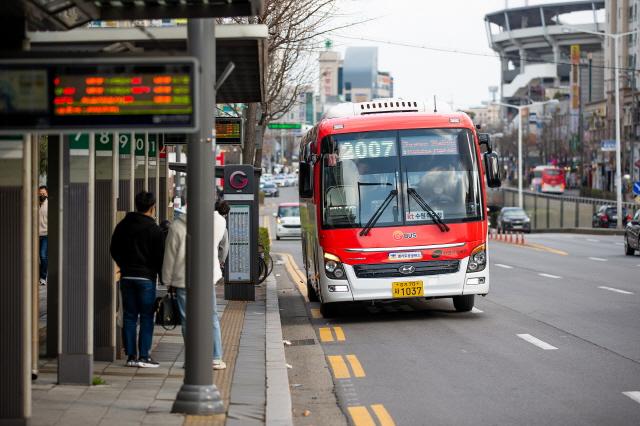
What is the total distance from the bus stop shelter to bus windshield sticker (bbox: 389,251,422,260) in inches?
150

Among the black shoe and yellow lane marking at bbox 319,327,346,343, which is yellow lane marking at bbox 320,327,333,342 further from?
the black shoe

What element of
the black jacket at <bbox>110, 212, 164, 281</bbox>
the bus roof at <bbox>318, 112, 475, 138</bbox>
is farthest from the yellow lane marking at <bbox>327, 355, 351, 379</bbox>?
the bus roof at <bbox>318, 112, 475, 138</bbox>

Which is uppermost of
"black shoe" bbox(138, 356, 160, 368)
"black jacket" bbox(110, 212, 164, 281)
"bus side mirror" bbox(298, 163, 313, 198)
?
"bus side mirror" bbox(298, 163, 313, 198)

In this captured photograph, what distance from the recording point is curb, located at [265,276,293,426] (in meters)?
9.30

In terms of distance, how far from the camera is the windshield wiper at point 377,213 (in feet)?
56.6

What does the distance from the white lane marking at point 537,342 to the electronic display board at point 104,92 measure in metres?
7.49

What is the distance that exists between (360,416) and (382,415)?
18cm

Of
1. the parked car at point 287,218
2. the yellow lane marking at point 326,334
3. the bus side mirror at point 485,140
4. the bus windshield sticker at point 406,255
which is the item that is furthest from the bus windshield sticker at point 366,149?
the parked car at point 287,218

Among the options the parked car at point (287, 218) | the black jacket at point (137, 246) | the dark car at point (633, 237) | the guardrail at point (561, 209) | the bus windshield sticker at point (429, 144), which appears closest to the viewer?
the black jacket at point (137, 246)

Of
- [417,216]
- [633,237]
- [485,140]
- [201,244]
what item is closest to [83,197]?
[201,244]

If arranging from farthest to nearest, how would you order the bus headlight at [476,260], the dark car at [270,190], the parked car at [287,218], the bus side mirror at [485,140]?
1. the dark car at [270,190]
2. the parked car at [287,218]
3. the bus side mirror at [485,140]
4. the bus headlight at [476,260]

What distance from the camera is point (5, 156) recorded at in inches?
320

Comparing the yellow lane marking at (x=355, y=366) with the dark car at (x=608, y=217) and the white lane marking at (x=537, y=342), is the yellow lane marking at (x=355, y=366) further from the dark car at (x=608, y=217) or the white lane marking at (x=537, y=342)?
the dark car at (x=608, y=217)

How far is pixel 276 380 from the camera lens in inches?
440
